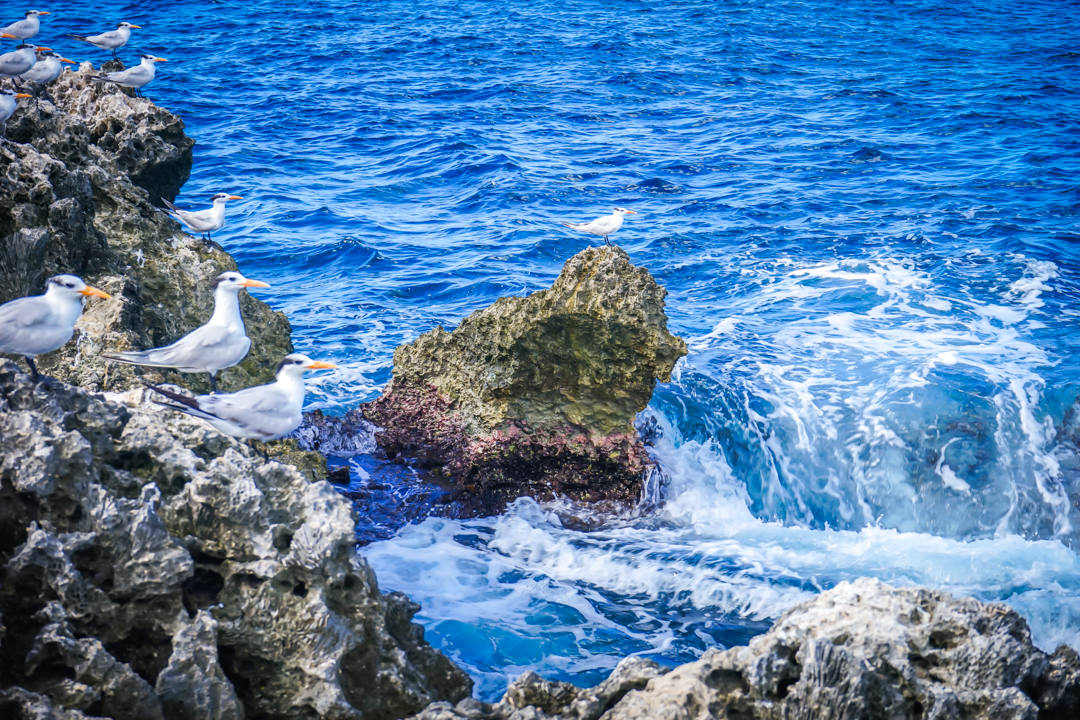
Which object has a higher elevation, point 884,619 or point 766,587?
point 884,619

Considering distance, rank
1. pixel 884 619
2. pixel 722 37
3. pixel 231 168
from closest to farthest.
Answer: pixel 884 619 < pixel 231 168 < pixel 722 37

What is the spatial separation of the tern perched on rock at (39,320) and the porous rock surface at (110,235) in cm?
86

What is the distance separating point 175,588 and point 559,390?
4.65m

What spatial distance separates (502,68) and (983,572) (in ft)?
58.7

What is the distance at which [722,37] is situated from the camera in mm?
24781

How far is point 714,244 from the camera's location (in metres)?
14.1

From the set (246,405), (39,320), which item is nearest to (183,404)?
(246,405)

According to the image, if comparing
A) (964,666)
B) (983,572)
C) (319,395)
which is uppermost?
(964,666)

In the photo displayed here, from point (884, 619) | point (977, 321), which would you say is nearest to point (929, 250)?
point (977, 321)

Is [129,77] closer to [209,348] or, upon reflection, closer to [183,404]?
[209,348]

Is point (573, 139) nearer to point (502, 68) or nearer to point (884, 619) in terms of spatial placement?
point (502, 68)

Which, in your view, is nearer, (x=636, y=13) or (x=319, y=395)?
(x=319, y=395)

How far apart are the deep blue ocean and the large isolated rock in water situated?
1.38 feet

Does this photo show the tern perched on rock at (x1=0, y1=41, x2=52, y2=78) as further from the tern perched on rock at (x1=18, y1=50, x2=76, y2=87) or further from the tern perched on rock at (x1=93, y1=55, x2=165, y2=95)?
the tern perched on rock at (x1=93, y1=55, x2=165, y2=95)
